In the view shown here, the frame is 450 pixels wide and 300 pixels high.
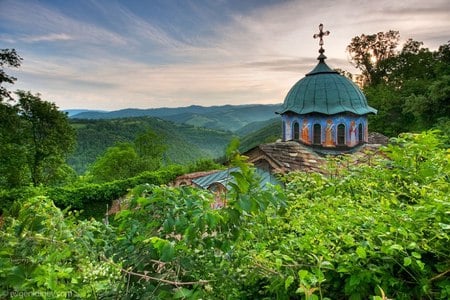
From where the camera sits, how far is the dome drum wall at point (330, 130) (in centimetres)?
1082

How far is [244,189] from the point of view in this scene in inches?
69.7

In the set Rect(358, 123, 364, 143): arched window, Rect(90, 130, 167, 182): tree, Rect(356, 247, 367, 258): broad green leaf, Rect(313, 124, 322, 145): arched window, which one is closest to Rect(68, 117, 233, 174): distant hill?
Rect(90, 130, 167, 182): tree

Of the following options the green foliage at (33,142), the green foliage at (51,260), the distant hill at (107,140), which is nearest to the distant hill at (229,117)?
the distant hill at (107,140)

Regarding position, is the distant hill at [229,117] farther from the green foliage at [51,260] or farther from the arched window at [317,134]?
the green foliage at [51,260]

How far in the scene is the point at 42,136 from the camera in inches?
799

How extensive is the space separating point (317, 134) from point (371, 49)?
22570mm

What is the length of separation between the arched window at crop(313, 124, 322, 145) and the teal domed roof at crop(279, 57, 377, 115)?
63cm

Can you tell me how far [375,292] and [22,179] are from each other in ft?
73.4

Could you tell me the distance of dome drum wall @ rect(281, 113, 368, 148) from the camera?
1082 centimetres

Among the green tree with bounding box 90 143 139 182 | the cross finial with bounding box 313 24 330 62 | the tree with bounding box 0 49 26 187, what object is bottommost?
the green tree with bounding box 90 143 139 182

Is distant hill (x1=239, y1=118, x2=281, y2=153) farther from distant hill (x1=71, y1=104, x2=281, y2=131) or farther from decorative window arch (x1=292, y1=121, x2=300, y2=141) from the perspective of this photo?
distant hill (x1=71, y1=104, x2=281, y2=131)

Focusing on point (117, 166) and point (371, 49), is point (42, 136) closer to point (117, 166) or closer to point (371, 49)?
point (117, 166)

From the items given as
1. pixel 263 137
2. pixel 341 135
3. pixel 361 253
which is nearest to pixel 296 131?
pixel 341 135

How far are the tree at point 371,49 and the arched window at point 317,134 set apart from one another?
21.8 meters
